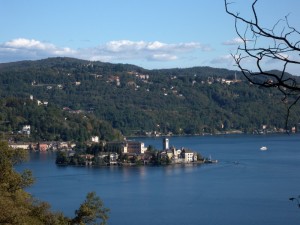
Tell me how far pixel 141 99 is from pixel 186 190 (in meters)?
38.5

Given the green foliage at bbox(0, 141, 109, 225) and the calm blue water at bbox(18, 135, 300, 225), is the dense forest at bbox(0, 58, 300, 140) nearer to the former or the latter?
the calm blue water at bbox(18, 135, 300, 225)

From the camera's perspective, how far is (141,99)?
5556cm

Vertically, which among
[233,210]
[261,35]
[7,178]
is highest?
[261,35]

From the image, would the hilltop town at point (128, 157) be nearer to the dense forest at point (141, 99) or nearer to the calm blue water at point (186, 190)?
the calm blue water at point (186, 190)

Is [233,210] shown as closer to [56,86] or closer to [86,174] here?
[86,174]

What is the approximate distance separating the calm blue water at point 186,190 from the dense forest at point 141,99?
1538 cm

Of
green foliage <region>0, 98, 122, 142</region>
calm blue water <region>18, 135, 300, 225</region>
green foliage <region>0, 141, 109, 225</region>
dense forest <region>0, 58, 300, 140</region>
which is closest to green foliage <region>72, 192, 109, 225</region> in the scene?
green foliage <region>0, 141, 109, 225</region>

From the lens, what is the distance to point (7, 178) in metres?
5.45

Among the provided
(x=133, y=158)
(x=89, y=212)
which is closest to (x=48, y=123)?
(x=133, y=158)

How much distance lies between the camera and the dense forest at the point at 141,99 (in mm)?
48156

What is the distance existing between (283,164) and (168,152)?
176 inches

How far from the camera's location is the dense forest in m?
48.2

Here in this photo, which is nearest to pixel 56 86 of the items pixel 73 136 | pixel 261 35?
pixel 73 136

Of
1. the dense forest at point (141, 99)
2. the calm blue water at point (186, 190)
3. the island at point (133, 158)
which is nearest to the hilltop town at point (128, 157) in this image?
the island at point (133, 158)
